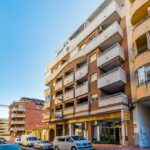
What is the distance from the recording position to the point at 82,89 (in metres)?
32.0

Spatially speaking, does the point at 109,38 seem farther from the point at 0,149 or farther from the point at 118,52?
the point at 0,149

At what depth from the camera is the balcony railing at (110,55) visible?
2558 centimetres

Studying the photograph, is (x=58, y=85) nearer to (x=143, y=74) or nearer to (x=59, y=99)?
(x=59, y=99)

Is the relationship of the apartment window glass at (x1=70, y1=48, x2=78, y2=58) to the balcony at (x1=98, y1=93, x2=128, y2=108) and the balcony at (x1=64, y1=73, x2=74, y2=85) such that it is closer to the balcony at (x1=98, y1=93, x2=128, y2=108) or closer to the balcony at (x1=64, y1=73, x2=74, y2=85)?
the balcony at (x1=64, y1=73, x2=74, y2=85)

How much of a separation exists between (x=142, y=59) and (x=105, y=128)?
33.9 ft

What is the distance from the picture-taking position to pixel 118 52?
25359mm

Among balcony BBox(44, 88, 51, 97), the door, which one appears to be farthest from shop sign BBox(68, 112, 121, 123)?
balcony BBox(44, 88, 51, 97)

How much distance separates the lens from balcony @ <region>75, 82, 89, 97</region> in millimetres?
30984

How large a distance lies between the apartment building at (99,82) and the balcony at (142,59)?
8.35 feet

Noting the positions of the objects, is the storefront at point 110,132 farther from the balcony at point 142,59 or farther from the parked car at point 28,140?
the parked car at point 28,140

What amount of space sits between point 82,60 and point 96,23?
599 cm

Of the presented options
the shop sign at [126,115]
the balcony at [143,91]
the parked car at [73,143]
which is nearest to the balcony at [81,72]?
the shop sign at [126,115]

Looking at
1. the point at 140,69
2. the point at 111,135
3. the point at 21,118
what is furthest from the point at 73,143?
the point at 21,118

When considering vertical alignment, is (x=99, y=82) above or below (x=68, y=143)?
above
